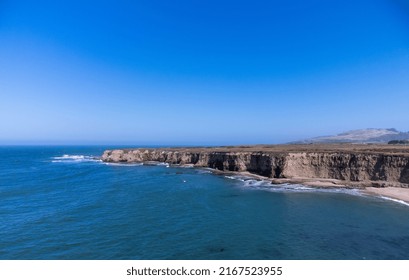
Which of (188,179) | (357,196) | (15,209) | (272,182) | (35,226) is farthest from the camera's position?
(188,179)

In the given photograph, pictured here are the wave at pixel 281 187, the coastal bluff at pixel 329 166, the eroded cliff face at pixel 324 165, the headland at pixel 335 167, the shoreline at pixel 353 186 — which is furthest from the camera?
the coastal bluff at pixel 329 166

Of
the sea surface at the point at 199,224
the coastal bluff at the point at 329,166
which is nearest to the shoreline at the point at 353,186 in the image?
the coastal bluff at the point at 329,166

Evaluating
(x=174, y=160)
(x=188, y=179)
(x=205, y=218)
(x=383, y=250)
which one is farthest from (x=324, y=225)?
(x=174, y=160)

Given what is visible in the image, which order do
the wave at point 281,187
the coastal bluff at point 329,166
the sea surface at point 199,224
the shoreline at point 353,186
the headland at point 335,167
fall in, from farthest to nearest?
1. the coastal bluff at point 329,166
2. the wave at point 281,187
3. the headland at point 335,167
4. the shoreline at point 353,186
5. the sea surface at point 199,224

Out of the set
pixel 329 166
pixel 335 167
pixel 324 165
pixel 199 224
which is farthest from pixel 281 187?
pixel 199 224

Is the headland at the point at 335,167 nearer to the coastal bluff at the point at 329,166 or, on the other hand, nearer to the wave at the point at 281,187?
the coastal bluff at the point at 329,166

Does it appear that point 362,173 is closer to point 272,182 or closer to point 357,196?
point 357,196

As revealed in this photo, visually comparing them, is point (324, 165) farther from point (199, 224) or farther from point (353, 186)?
point (199, 224)
